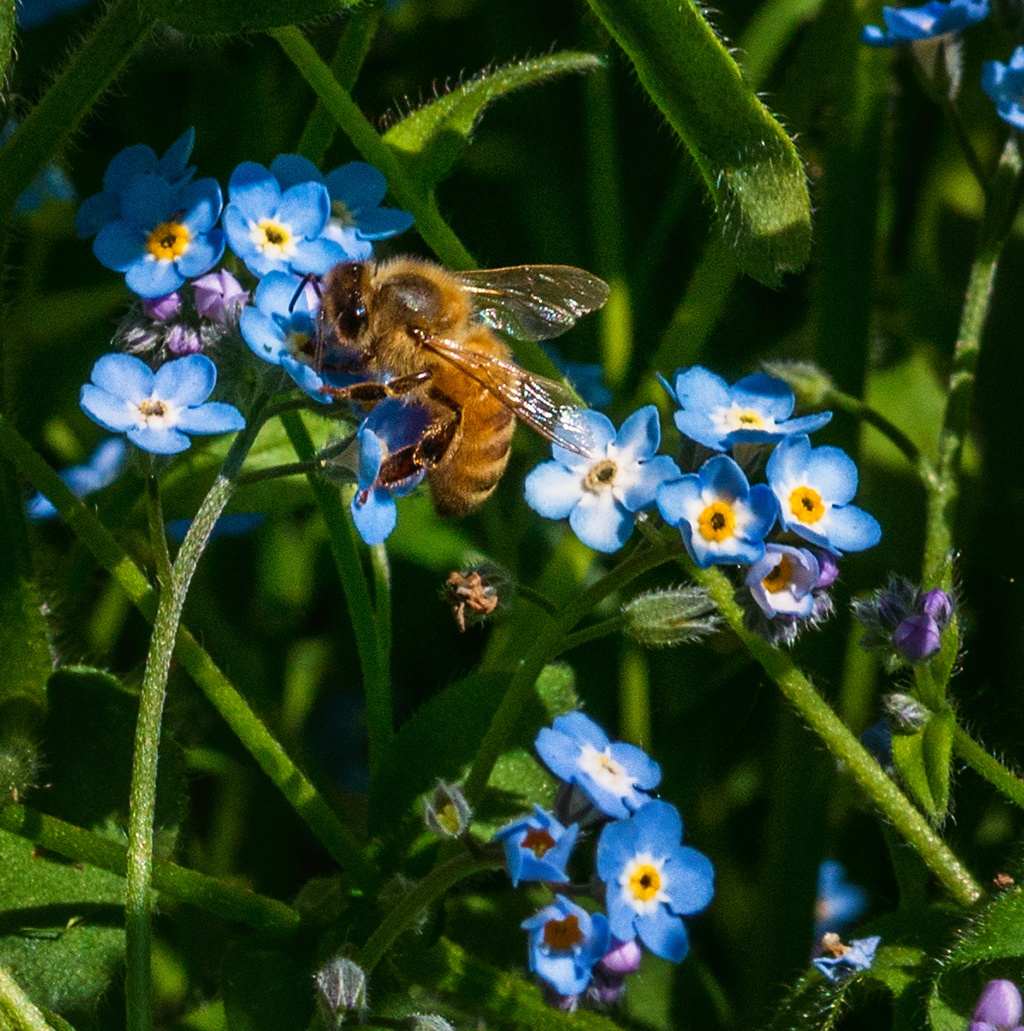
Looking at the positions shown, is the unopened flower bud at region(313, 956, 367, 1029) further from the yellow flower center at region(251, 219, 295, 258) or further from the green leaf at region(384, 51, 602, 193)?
the green leaf at region(384, 51, 602, 193)

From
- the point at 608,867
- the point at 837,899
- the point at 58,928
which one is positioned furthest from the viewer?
the point at 837,899

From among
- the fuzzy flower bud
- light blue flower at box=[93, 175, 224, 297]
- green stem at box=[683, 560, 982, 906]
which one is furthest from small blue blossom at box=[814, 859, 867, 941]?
light blue flower at box=[93, 175, 224, 297]

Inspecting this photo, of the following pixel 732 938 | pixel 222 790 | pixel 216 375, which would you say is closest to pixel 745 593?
pixel 216 375

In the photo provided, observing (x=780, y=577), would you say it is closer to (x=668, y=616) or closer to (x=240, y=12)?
(x=668, y=616)

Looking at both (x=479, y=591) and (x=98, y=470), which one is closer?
(x=479, y=591)

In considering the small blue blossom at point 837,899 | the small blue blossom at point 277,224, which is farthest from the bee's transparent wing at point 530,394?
the small blue blossom at point 837,899

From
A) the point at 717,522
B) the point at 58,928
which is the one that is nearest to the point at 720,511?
the point at 717,522
